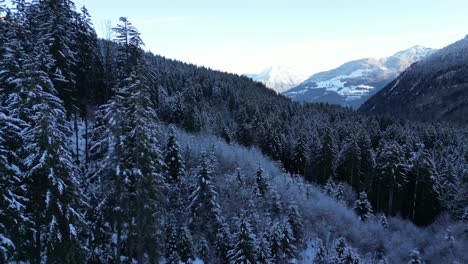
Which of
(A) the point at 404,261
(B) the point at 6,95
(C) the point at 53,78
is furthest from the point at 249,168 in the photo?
(B) the point at 6,95

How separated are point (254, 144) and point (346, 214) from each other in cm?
2769

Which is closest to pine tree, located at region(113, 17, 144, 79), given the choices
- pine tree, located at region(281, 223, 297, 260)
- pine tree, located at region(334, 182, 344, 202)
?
pine tree, located at region(281, 223, 297, 260)

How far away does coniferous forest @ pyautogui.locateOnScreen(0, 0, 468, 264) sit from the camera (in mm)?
18828

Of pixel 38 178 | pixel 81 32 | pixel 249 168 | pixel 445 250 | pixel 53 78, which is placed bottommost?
pixel 445 250

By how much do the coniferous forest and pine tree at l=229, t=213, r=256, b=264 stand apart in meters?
0.12

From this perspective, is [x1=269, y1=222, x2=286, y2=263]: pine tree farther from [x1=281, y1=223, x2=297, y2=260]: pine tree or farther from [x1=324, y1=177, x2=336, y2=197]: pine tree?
[x1=324, y1=177, x2=336, y2=197]: pine tree

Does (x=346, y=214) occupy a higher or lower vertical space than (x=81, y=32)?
lower

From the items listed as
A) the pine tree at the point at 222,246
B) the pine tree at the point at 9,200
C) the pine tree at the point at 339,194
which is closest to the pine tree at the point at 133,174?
the pine tree at the point at 9,200

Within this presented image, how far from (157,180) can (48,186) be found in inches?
276

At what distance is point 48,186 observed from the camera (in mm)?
18438

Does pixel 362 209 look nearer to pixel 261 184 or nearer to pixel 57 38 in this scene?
pixel 261 184

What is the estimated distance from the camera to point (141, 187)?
23297 mm

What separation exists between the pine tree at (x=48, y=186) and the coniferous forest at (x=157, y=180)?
7 centimetres

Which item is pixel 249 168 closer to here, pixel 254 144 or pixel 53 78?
pixel 254 144
